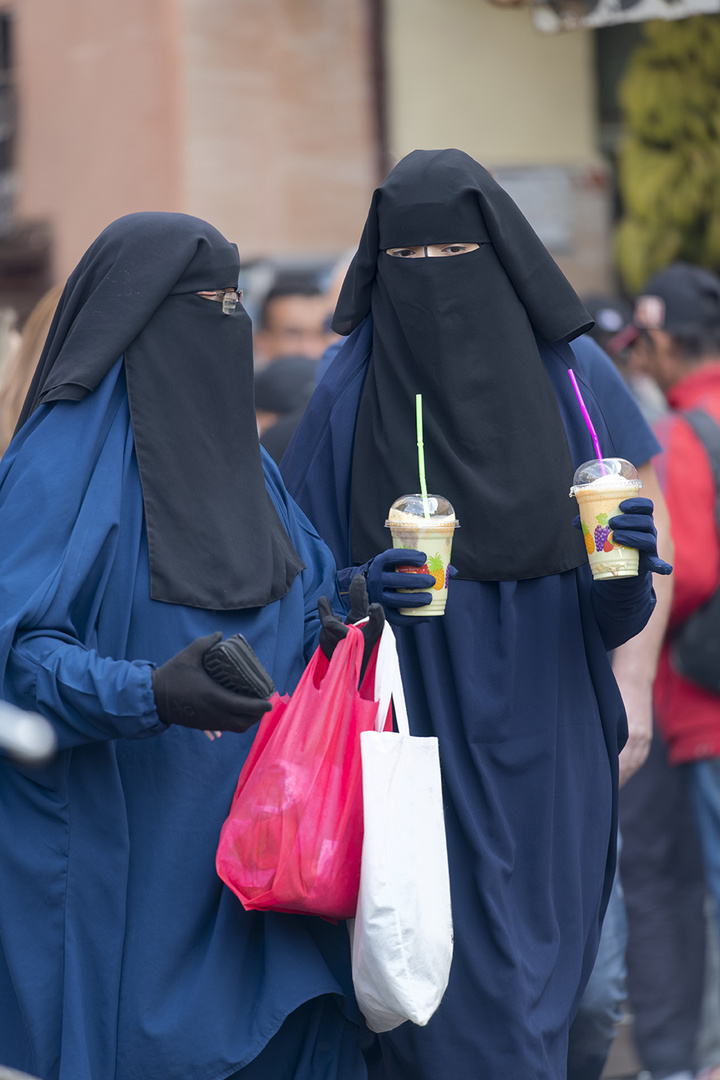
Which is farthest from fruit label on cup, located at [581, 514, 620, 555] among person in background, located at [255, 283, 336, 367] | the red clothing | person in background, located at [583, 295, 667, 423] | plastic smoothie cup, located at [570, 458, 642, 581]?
person in background, located at [255, 283, 336, 367]

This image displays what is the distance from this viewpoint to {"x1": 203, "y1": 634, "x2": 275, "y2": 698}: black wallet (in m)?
2.15

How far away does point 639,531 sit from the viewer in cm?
248

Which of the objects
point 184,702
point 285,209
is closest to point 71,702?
point 184,702

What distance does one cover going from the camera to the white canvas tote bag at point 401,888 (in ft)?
7.34

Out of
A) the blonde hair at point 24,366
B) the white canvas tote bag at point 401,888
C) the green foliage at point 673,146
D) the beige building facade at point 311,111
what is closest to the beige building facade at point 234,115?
the beige building facade at point 311,111

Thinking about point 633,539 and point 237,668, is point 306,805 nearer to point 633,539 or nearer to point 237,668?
point 237,668

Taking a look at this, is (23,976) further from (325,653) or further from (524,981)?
(524,981)

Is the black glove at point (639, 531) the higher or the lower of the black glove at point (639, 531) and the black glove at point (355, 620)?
the higher

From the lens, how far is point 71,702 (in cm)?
219

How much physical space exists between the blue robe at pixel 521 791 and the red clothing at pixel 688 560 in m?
1.22

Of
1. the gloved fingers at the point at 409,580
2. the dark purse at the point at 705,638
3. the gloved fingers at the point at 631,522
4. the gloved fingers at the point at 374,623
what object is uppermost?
the gloved fingers at the point at 631,522

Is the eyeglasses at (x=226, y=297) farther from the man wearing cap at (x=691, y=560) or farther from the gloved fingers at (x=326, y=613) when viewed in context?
the man wearing cap at (x=691, y=560)

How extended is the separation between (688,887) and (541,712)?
2.30 metres

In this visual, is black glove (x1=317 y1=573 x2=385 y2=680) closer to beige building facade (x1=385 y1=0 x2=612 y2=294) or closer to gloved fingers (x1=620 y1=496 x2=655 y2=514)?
gloved fingers (x1=620 y1=496 x2=655 y2=514)
